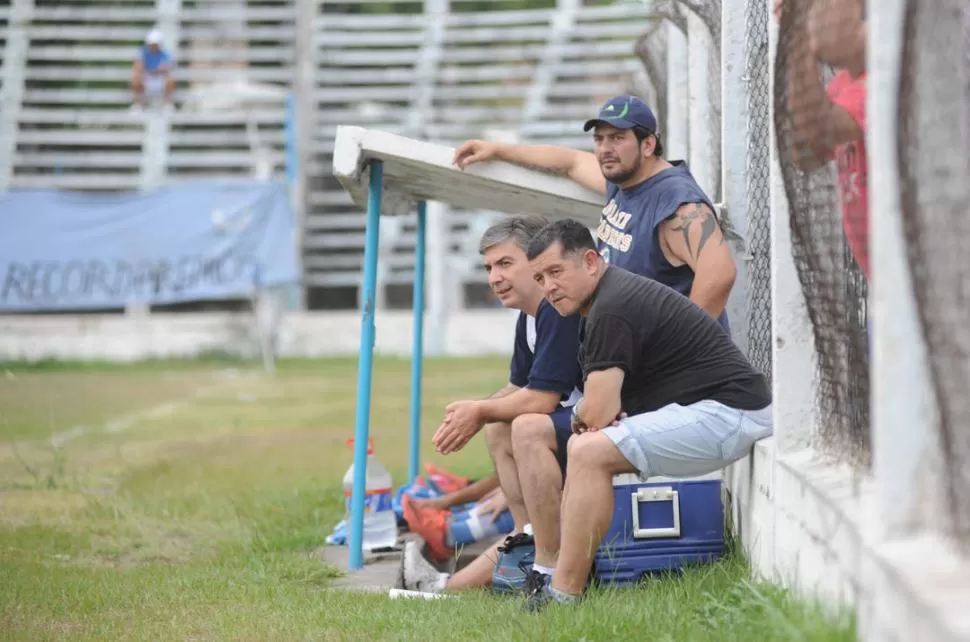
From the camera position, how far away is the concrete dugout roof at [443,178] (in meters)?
5.94

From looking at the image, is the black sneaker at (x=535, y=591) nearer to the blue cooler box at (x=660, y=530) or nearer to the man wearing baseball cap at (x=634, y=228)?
the man wearing baseball cap at (x=634, y=228)

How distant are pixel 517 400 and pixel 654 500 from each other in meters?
0.67

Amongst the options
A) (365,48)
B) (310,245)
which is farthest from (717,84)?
(365,48)

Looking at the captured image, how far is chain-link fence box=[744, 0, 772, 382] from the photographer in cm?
528

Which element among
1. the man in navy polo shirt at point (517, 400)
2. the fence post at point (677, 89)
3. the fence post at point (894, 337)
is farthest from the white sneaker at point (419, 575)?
the fence post at point (677, 89)

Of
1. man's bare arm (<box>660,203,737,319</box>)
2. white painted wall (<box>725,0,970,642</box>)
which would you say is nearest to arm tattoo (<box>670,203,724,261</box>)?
man's bare arm (<box>660,203,737,319</box>)

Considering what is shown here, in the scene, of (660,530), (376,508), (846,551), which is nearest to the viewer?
(846,551)

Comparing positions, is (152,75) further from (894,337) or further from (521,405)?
(894,337)

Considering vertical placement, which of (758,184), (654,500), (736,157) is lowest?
(654,500)

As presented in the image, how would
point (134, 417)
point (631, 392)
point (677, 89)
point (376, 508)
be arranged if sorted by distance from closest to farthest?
1. point (631, 392)
2. point (376, 508)
3. point (677, 89)
4. point (134, 417)

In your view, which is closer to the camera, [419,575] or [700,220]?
[700,220]

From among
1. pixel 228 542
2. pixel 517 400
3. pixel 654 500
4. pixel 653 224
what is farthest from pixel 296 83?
pixel 654 500

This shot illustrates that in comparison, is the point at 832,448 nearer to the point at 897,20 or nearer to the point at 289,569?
the point at 897,20

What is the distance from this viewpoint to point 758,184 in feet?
18.4
